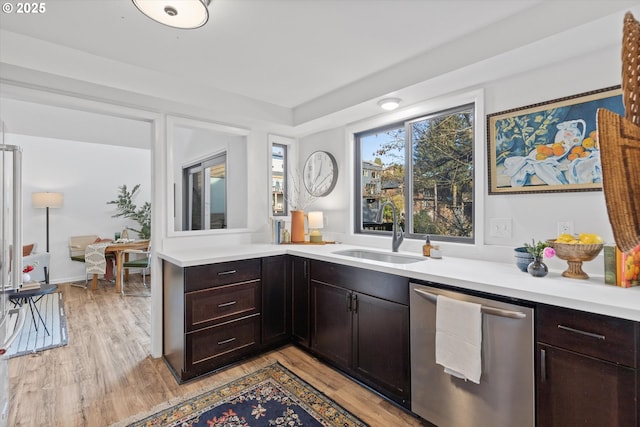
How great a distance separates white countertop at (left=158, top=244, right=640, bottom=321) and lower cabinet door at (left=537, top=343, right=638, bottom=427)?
22 centimetres

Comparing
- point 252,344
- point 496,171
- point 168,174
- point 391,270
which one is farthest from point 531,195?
point 168,174

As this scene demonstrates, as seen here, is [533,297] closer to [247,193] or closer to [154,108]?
[247,193]

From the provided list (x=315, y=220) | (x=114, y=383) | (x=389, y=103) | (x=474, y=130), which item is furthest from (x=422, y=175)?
(x=114, y=383)

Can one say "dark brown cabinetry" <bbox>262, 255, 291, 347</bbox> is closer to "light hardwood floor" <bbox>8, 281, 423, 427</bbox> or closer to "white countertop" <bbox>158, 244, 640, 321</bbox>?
"light hardwood floor" <bbox>8, 281, 423, 427</bbox>

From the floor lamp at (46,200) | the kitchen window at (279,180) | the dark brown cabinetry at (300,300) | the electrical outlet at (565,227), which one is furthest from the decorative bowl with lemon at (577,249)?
the floor lamp at (46,200)

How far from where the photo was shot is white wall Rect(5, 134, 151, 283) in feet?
17.0

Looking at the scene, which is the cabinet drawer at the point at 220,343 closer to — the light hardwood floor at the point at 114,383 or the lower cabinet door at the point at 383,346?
the light hardwood floor at the point at 114,383

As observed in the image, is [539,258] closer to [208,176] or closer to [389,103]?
[389,103]

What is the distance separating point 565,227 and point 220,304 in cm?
232

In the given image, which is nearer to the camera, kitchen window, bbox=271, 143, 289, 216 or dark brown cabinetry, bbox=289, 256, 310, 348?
dark brown cabinetry, bbox=289, 256, 310, 348

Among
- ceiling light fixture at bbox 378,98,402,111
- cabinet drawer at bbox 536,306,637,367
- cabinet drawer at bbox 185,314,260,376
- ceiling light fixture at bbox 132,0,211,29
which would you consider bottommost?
cabinet drawer at bbox 185,314,260,376

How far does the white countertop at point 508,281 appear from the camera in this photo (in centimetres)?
125

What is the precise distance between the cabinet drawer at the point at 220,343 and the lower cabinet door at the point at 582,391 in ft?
6.34

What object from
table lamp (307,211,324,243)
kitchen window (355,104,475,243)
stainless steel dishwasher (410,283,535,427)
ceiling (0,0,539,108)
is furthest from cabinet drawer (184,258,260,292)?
ceiling (0,0,539,108)
